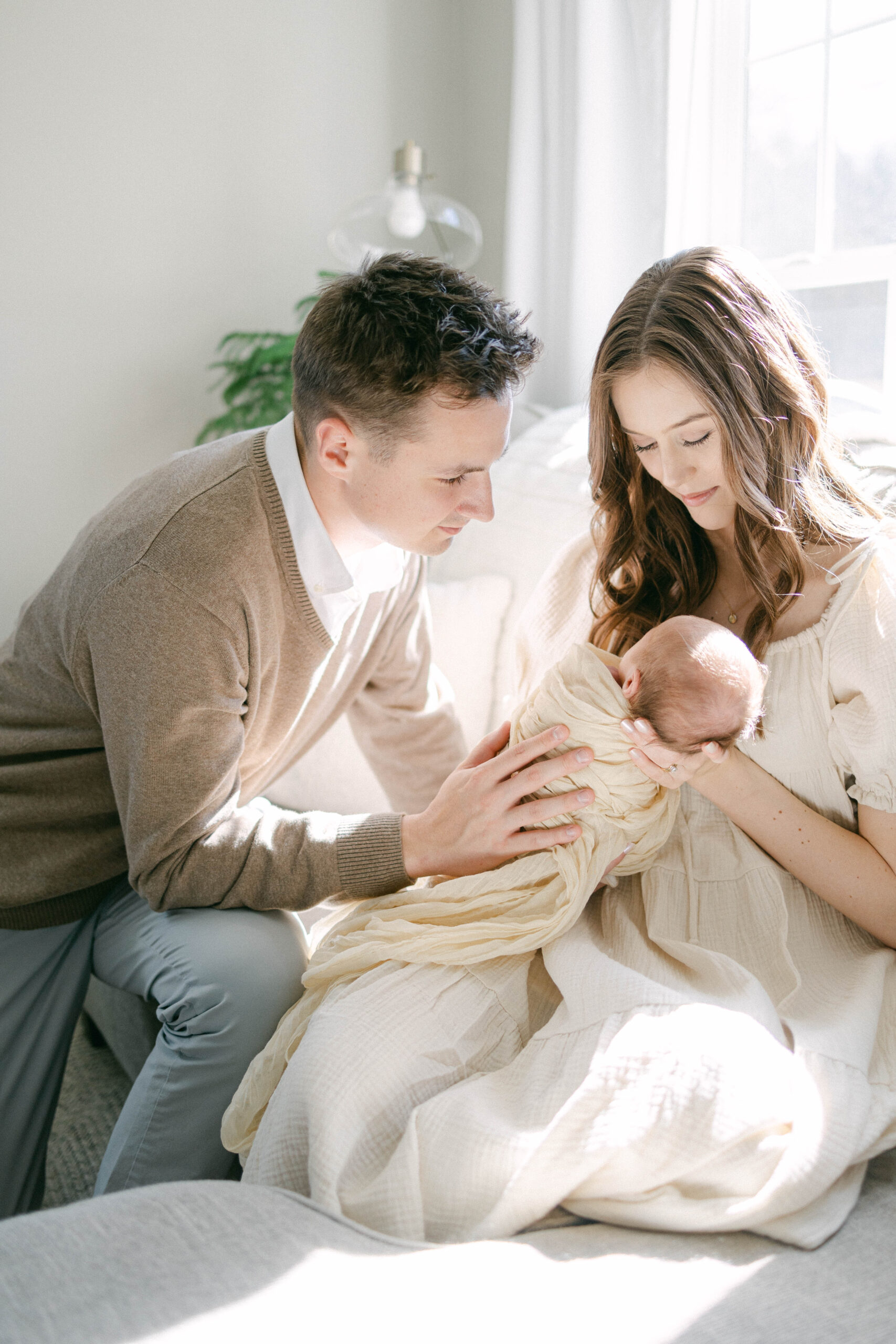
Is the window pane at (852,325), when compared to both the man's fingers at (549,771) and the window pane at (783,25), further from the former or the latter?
the man's fingers at (549,771)

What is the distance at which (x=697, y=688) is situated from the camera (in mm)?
1123

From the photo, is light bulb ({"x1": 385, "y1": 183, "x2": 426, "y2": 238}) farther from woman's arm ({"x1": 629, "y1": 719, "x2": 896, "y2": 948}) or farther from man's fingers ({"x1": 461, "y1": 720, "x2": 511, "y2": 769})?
woman's arm ({"x1": 629, "y1": 719, "x2": 896, "y2": 948})

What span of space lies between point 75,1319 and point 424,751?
1.17 metres

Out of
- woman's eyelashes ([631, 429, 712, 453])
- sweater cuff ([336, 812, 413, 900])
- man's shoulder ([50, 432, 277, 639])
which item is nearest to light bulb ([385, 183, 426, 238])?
man's shoulder ([50, 432, 277, 639])

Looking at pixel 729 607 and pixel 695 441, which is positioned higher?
pixel 695 441

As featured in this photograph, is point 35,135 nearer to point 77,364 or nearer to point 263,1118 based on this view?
point 77,364

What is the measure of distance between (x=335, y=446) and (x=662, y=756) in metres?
0.62

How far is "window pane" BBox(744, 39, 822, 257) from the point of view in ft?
7.04

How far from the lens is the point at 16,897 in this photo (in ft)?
4.56

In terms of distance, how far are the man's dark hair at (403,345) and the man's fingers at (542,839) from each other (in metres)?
0.55

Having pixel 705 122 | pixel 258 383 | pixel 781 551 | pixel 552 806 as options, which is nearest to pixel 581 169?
pixel 705 122

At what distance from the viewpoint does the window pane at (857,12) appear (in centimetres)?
198

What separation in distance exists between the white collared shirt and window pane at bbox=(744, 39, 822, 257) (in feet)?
4.68

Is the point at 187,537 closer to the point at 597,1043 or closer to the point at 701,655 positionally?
the point at 701,655
